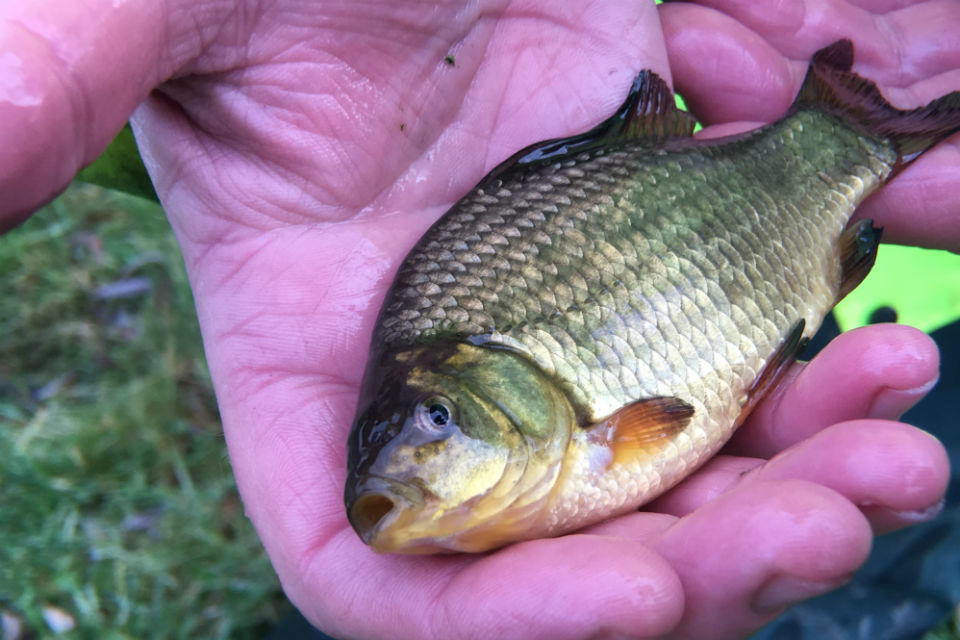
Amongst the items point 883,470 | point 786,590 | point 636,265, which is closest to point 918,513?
point 883,470

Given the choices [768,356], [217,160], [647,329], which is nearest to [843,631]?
[768,356]

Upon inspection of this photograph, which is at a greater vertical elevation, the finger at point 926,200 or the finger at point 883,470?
the finger at point 926,200

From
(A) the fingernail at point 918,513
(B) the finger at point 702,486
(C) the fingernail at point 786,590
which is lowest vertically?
(B) the finger at point 702,486

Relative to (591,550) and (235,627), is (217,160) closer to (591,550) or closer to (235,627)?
(591,550)

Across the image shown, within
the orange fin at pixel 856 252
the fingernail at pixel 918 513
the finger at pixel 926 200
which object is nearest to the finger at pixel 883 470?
the fingernail at pixel 918 513

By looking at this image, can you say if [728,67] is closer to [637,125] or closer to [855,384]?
[637,125]

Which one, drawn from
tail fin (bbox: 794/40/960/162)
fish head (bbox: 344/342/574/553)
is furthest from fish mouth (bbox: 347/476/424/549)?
tail fin (bbox: 794/40/960/162)

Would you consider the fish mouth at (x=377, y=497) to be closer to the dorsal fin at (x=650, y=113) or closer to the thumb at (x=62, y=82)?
the thumb at (x=62, y=82)
